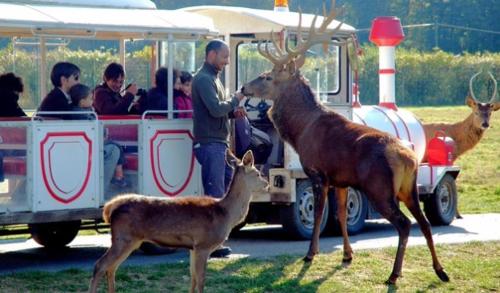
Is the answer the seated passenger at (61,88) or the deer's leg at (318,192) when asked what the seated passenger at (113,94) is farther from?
the deer's leg at (318,192)

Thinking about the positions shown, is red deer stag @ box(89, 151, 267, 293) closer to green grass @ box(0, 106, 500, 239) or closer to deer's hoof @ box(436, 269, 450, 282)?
deer's hoof @ box(436, 269, 450, 282)

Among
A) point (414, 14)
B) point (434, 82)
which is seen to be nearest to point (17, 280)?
point (434, 82)

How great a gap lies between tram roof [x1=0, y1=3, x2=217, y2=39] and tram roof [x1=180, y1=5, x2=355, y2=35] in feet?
5.22

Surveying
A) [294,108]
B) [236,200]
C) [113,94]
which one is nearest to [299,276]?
[236,200]

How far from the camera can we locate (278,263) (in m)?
13.0

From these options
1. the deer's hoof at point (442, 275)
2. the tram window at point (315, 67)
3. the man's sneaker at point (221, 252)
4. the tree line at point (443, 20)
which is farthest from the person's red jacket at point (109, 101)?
the tree line at point (443, 20)

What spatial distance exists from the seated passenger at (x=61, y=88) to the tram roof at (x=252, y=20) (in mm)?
2503

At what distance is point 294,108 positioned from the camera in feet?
46.1

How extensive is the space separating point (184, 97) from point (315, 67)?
2912 mm

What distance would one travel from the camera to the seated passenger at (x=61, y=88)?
1273 centimetres

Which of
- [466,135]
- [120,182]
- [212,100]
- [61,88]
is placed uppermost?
[61,88]

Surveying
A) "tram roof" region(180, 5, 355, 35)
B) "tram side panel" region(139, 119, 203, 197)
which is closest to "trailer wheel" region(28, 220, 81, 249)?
"tram side panel" region(139, 119, 203, 197)

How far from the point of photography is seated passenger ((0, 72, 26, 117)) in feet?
42.4

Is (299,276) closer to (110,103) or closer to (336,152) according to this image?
(336,152)
